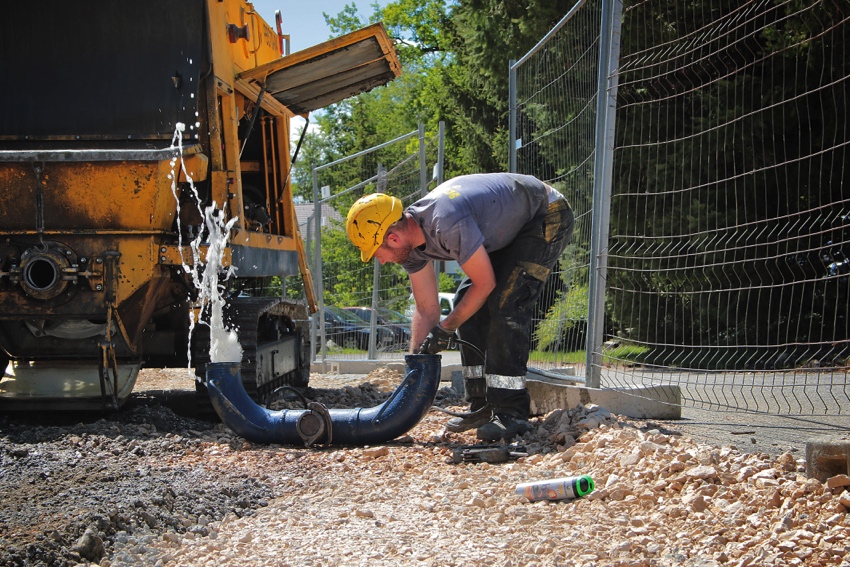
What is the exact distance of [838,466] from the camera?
329 cm

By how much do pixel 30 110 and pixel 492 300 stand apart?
3496mm

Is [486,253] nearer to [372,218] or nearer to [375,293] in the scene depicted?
[372,218]

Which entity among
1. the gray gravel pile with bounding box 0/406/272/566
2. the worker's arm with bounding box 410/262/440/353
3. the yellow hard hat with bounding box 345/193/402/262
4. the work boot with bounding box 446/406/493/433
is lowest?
the gray gravel pile with bounding box 0/406/272/566

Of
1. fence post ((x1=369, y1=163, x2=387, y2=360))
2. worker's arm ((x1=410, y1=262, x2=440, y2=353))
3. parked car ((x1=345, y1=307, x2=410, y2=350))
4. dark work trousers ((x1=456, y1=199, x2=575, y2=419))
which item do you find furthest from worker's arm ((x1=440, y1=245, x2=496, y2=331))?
parked car ((x1=345, y1=307, x2=410, y2=350))

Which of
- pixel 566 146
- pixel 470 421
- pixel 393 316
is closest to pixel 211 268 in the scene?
pixel 470 421

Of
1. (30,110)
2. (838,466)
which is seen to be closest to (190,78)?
(30,110)

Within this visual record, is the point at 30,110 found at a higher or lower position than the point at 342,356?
higher

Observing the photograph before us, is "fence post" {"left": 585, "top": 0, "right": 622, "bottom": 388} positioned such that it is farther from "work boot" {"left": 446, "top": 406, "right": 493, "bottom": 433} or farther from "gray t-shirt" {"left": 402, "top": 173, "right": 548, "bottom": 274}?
"work boot" {"left": 446, "top": 406, "right": 493, "bottom": 433}

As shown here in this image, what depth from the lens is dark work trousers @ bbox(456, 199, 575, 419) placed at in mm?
5207

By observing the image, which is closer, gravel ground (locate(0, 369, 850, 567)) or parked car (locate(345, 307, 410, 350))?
gravel ground (locate(0, 369, 850, 567))

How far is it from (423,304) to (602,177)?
49.8 inches

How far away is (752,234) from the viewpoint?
5.58 metres

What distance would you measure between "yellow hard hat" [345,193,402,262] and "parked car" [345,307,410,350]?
242 inches

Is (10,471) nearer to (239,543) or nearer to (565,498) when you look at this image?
(239,543)
